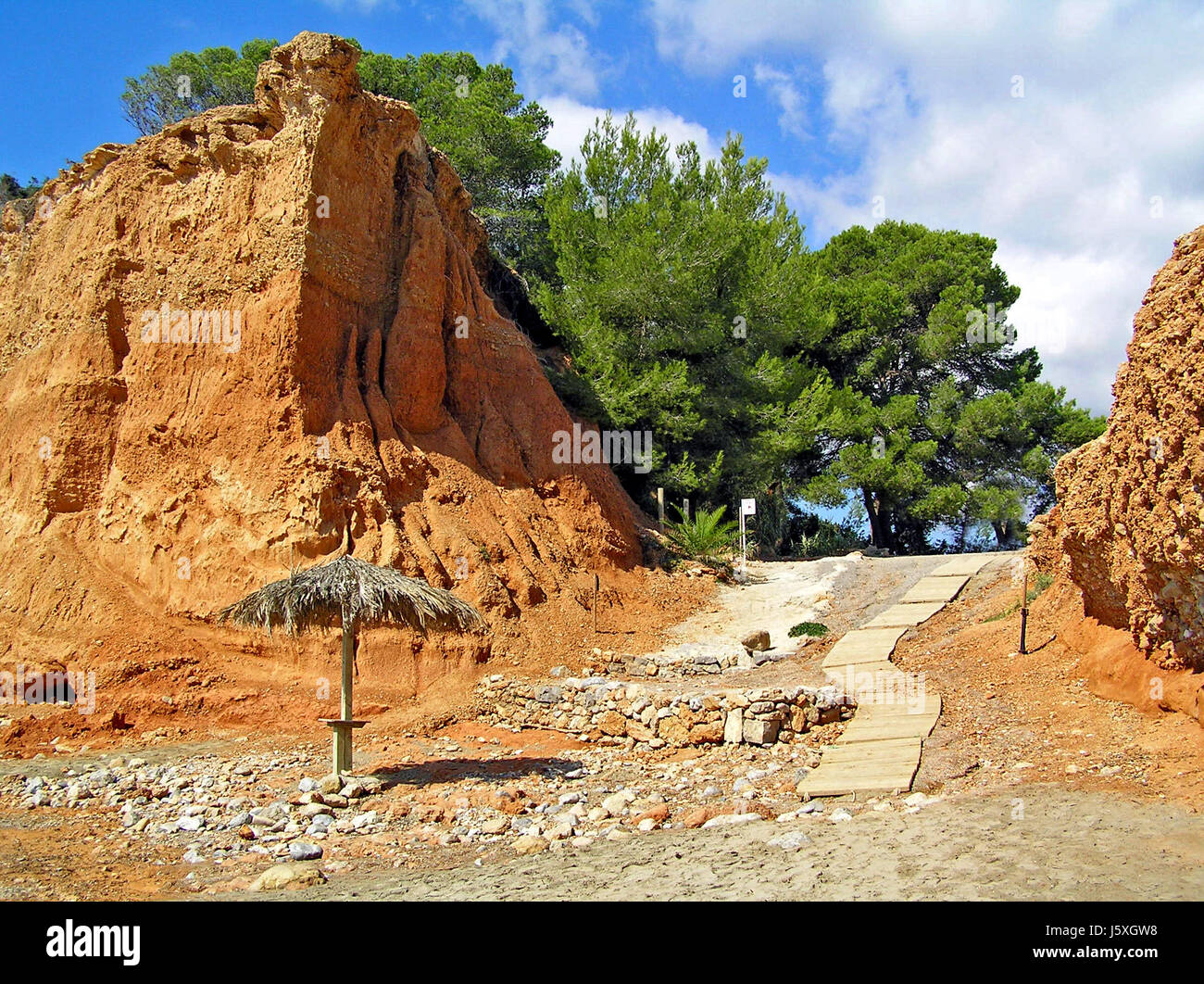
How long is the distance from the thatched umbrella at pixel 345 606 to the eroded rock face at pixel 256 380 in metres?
3.51

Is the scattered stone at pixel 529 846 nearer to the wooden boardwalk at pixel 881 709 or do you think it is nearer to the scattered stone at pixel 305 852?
the scattered stone at pixel 305 852

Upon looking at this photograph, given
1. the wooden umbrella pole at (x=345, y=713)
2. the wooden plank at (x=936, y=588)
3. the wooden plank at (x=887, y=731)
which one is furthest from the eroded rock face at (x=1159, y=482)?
the wooden umbrella pole at (x=345, y=713)

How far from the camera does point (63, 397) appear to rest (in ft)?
49.5

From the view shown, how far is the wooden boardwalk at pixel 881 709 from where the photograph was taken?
941cm

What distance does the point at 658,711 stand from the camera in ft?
40.1

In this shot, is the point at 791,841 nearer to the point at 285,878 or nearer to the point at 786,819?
the point at 786,819

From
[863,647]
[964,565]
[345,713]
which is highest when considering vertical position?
[964,565]

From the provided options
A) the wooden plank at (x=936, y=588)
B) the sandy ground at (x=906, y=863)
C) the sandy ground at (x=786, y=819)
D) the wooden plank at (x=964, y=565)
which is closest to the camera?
the sandy ground at (x=906, y=863)

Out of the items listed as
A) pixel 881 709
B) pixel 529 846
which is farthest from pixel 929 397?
pixel 529 846

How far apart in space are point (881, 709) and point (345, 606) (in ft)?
22.4

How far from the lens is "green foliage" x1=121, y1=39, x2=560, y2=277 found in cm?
2675

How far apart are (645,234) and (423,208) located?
22.4 feet
